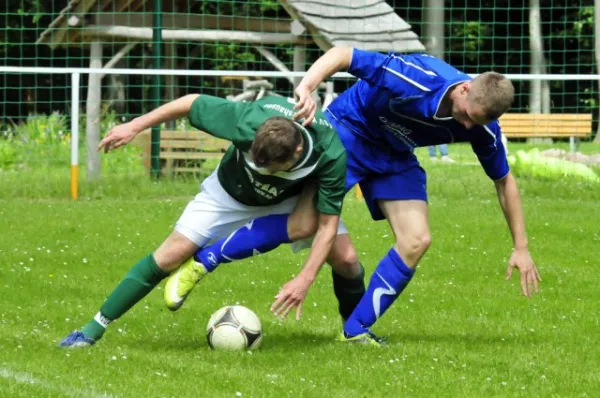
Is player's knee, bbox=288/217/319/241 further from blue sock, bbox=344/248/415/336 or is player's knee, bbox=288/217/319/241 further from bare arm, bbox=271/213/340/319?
blue sock, bbox=344/248/415/336

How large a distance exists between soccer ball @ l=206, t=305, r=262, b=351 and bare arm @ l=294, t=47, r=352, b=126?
1300 millimetres

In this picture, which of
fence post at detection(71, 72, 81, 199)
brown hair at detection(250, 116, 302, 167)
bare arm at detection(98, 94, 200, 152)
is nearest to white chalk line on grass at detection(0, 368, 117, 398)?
bare arm at detection(98, 94, 200, 152)

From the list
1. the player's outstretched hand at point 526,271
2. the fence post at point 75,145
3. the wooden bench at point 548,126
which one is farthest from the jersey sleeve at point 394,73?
the wooden bench at point 548,126

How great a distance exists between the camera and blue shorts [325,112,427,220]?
699 cm

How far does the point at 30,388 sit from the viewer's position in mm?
5637

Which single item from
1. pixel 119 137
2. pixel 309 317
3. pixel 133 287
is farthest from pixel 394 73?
pixel 309 317

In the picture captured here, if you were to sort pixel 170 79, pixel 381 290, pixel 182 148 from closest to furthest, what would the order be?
pixel 381 290 < pixel 182 148 < pixel 170 79

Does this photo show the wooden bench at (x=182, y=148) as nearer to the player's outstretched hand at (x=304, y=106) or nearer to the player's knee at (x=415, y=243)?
the player's knee at (x=415, y=243)

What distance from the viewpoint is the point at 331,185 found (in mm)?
6379

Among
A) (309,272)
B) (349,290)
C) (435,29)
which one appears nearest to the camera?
(309,272)

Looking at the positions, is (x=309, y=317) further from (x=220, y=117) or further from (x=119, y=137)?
(x=119, y=137)

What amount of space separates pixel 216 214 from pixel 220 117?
64cm

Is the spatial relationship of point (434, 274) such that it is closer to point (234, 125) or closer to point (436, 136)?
point (436, 136)

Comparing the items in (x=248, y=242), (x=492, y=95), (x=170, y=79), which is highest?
(x=170, y=79)
